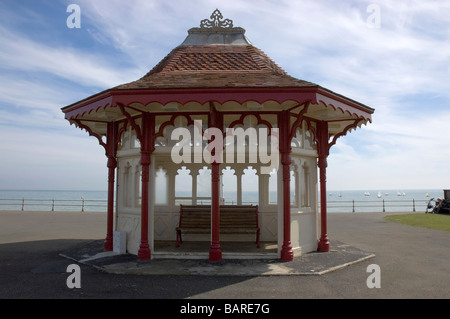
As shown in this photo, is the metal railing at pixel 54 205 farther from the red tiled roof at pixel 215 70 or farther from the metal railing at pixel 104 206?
the red tiled roof at pixel 215 70

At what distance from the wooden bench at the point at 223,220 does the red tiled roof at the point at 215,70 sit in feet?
12.3

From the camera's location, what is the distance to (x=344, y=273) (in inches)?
267

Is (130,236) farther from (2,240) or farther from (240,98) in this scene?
(2,240)

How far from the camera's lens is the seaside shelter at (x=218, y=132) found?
7074mm

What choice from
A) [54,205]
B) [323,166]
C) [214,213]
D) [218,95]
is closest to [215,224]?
[214,213]

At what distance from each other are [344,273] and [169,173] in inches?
244

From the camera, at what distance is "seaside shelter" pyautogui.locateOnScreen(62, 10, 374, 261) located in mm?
7074

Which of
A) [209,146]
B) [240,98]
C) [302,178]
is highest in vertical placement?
[240,98]

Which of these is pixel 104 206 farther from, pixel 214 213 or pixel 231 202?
pixel 214 213

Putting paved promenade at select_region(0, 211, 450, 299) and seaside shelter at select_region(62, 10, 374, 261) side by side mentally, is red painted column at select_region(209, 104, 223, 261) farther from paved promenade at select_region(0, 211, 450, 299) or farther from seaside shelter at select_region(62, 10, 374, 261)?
paved promenade at select_region(0, 211, 450, 299)

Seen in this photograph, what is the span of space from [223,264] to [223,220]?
2451mm

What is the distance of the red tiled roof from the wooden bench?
3.74m

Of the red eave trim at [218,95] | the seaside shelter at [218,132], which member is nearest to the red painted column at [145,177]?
the seaside shelter at [218,132]
